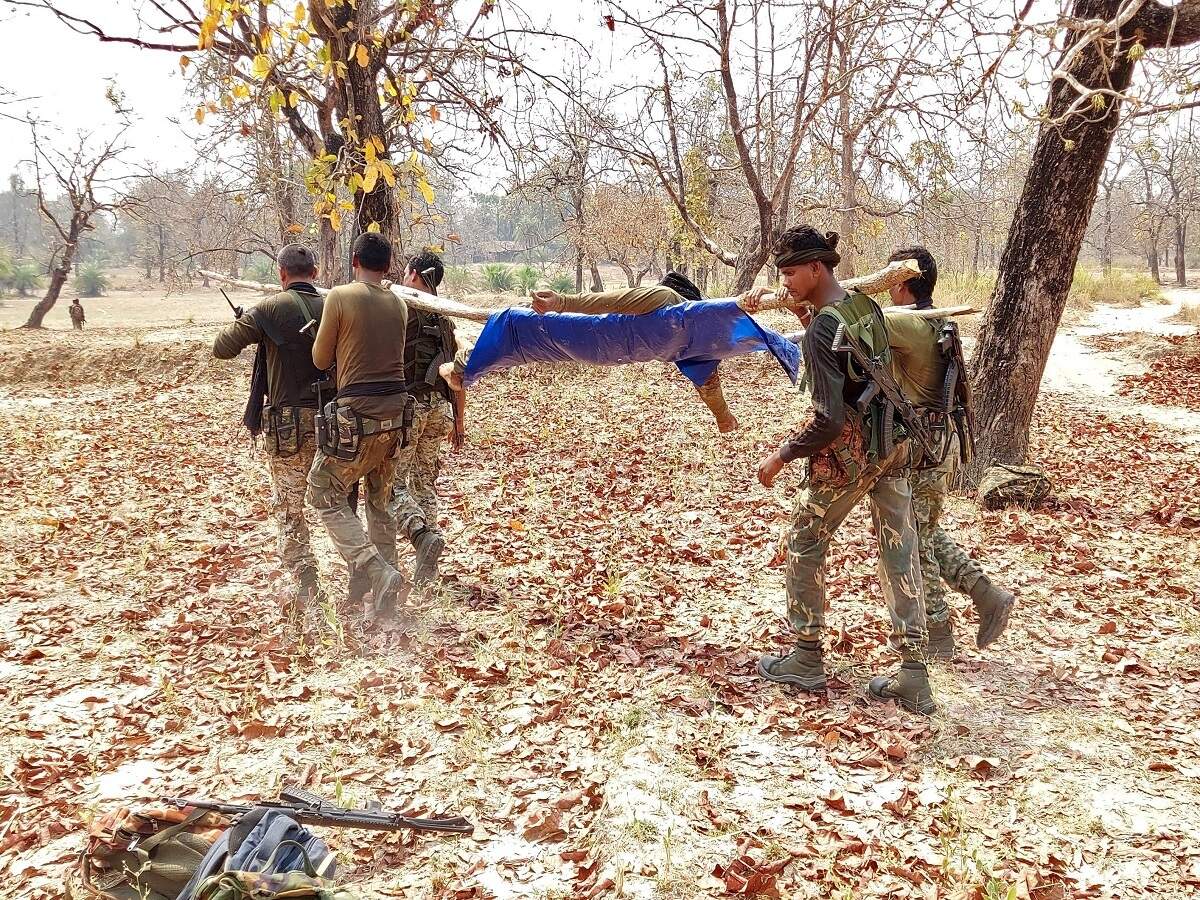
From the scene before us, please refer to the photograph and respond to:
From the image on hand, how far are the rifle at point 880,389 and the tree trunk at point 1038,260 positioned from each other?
12.9ft

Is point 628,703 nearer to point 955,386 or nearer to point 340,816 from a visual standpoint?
point 340,816

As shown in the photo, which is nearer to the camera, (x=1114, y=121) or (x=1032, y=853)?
(x=1032, y=853)

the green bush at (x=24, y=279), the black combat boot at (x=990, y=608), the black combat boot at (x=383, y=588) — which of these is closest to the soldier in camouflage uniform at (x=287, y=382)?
the black combat boot at (x=383, y=588)

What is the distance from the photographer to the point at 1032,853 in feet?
9.84

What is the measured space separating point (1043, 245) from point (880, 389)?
14.4 feet

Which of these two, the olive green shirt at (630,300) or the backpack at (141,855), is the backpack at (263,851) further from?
the olive green shirt at (630,300)

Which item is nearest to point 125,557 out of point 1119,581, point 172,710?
point 172,710

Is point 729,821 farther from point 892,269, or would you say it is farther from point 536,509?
point 536,509

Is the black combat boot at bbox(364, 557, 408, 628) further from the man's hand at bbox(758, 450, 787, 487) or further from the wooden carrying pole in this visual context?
the man's hand at bbox(758, 450, 787, 487)

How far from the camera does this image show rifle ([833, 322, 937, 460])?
11.7 ft

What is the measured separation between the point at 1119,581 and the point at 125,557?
762cm

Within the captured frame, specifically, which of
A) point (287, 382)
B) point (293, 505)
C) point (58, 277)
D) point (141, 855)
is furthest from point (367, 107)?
point (58, 277)

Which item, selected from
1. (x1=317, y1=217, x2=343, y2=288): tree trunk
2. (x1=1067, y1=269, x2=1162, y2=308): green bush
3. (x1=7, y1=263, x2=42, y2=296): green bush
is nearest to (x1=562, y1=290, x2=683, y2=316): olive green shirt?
(x1=317, y1=217, x2=343, y2=288): tree trunk

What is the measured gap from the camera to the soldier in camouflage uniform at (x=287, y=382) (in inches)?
191
